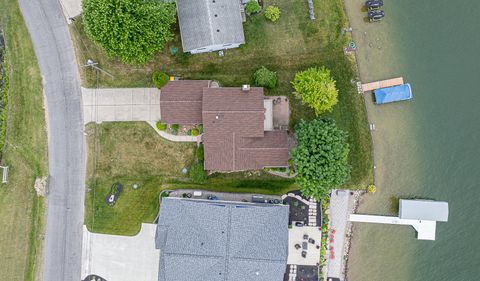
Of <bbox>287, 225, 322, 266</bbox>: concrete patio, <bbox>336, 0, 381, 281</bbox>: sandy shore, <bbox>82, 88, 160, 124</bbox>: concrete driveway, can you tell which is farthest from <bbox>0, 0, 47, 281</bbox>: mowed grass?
<bbox>336, 0, 381, 281</bbox>: sandy shore

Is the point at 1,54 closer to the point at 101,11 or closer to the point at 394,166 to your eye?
the point at 101,11

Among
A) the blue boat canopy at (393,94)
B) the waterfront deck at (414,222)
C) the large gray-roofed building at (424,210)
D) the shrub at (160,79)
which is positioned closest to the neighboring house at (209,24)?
the shrub at (160,79)

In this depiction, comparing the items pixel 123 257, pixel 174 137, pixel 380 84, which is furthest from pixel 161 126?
pixel 380 84

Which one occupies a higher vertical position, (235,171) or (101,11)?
(101,11)

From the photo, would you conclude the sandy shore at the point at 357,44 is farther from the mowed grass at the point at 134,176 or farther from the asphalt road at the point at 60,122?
the asphalt road at the point at 60,122

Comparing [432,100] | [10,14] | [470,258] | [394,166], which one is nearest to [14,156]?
[10,14]

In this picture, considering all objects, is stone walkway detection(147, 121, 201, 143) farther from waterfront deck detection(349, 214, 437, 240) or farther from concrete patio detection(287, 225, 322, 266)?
waterfront deck detection(349, 214, 437, 240)
